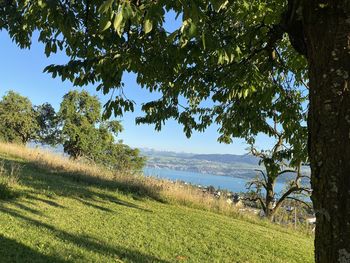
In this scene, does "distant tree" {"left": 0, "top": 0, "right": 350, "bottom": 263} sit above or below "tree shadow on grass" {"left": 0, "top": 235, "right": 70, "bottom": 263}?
above

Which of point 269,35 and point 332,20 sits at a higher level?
point 269,35

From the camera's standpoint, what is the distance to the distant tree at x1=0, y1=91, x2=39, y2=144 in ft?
158

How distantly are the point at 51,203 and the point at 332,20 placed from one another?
26.7ft

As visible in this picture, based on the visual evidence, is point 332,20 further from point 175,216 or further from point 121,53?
point 175,216

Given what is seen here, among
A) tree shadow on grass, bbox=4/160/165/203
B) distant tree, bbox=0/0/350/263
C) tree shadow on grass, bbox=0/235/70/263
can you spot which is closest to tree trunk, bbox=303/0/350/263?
distant tree, bbox=0/0/350/263

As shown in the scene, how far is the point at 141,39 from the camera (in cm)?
524

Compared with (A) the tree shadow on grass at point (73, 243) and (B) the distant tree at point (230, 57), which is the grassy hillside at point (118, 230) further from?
(B) the distant tree at point (230, 57)

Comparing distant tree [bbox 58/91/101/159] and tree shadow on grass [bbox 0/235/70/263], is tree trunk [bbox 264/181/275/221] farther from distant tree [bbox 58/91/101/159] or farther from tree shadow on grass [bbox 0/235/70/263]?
distant tree [bbox 58/91/101/159]

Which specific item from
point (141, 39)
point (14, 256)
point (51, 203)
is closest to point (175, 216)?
point (51, 203)

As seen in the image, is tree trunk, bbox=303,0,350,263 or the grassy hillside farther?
the grassy hillside

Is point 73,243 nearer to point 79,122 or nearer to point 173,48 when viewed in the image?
point 173,48

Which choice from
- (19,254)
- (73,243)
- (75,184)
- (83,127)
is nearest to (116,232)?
(73,243)

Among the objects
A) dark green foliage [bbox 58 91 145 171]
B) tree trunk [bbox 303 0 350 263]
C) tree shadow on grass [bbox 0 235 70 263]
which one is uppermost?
dark green foliage [bbox 58 91 145 171]

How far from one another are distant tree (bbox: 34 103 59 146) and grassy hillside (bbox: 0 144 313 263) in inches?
1469
